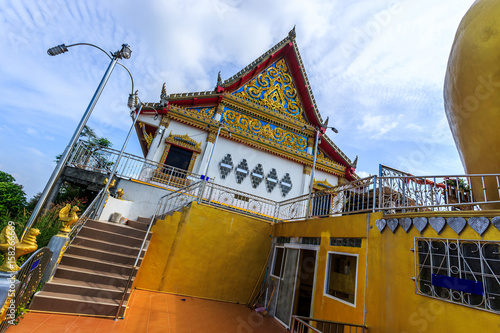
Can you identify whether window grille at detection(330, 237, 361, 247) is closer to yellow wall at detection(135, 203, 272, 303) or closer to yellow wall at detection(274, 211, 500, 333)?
yellow wall at detection(274, 211, 500, 333)

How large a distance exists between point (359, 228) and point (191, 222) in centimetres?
515

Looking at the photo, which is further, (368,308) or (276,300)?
(276,300)

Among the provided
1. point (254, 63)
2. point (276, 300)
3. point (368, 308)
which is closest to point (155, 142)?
point (254, 63)

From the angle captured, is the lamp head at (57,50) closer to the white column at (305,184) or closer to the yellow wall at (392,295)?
the yellow wall at (392,295)

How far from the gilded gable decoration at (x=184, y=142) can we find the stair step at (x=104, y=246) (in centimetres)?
620

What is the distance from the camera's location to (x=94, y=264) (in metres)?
5.54

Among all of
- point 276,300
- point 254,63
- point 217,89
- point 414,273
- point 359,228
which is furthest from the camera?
point 254,63

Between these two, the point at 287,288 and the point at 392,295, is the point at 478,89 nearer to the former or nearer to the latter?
the point at 392,295

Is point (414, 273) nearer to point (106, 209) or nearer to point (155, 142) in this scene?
point (106, 209)

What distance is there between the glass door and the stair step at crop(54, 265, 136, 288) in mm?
4113

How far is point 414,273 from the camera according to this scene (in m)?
3.59

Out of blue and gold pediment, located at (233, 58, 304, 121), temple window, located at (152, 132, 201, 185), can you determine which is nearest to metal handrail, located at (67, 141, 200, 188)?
temple window, located at (152, 132, 201, 185)

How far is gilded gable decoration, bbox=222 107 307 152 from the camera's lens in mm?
13047

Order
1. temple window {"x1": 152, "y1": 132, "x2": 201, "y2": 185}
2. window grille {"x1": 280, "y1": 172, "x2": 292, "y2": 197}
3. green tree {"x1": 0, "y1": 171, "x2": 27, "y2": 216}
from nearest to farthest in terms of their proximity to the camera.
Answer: green tree {"x1": 0, "y1": 171, "x2": 27, "y2": 216}, temple window {"x1": 152, "y1": 132, "x2": 201, "y2": 185}, window grille {"x1": 280, "y1": 172, "x2": 292, "y2": 197}
